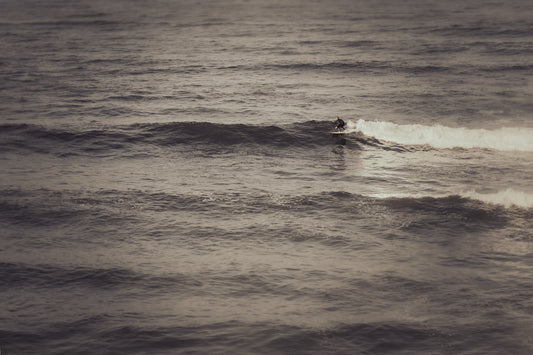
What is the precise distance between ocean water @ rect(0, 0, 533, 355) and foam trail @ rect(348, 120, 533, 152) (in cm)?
18

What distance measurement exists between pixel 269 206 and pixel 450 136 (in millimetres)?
16324

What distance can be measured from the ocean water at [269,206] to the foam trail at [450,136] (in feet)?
0.59

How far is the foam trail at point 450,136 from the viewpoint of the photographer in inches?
1411

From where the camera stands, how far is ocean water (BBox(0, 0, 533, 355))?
18359 mm

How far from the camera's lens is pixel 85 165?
114ft

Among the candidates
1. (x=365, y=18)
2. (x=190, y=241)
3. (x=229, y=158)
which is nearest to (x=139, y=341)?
(x=190, y=241)

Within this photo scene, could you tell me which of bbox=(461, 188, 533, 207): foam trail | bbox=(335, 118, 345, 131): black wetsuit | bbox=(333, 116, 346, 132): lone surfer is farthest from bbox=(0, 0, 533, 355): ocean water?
bbox=(335, 118, 345, 131): black wetsuit

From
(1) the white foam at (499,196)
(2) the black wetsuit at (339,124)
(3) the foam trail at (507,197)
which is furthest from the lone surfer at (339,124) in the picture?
(3) the foam trail at (507,197)

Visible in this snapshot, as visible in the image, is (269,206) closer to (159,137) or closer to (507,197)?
(507,197)

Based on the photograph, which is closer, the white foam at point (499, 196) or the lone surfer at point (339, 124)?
the white foam at point (499, 196)

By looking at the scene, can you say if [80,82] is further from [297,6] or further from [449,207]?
[297,6]

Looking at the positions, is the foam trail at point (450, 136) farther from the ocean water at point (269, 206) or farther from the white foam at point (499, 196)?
the white foam at point (499, 196)

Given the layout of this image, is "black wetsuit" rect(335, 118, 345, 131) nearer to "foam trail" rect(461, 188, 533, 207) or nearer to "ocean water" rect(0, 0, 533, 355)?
"ocean water" rect(0, 0, 533, 355)

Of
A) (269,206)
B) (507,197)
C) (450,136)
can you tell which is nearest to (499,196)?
(507,197)
